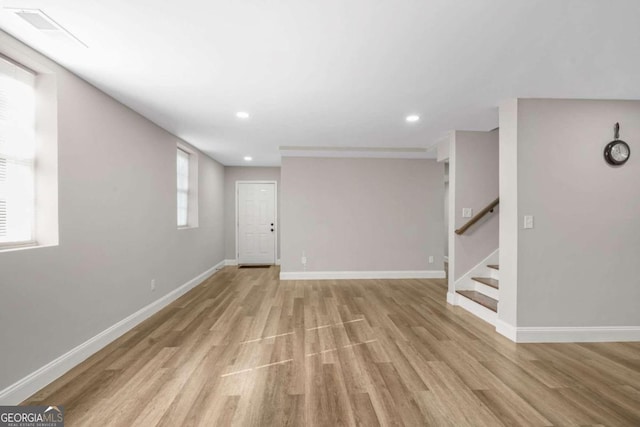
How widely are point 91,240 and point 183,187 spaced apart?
2544mm

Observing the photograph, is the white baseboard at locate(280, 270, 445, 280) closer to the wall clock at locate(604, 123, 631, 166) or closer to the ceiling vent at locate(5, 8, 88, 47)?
the wall clock at locate(604, 123, 631, 166)

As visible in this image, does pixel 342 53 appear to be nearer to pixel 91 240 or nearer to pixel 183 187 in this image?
pixel 91 240

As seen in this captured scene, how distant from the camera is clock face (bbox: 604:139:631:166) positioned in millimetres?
2875

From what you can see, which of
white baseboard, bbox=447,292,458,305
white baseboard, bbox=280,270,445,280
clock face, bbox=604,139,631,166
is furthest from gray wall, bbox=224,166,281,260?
clock face, bbox=604,139,631,166

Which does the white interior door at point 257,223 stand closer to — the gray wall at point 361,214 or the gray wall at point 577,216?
the gray wall at point 361,214

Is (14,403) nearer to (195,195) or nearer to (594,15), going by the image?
(195,195)

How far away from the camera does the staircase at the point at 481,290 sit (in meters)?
3.50

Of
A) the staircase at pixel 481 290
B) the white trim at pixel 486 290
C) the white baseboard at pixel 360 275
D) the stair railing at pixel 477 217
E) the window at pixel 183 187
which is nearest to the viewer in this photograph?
the staircase at pixel 481 290

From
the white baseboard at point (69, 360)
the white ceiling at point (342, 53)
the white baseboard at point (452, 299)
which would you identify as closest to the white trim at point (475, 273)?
the white baseboard at point (452, 299)

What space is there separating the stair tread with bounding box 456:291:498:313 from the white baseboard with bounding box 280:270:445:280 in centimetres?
173

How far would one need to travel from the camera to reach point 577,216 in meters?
2.92

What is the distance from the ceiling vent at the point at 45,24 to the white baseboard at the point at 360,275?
4504 mm

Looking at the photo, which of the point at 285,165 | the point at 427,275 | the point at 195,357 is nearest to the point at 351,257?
the point at 427,275

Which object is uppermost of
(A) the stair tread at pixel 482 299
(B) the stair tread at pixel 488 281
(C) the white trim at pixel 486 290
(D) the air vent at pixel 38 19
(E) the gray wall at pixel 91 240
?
(D) the air vent at pixel 38 19
